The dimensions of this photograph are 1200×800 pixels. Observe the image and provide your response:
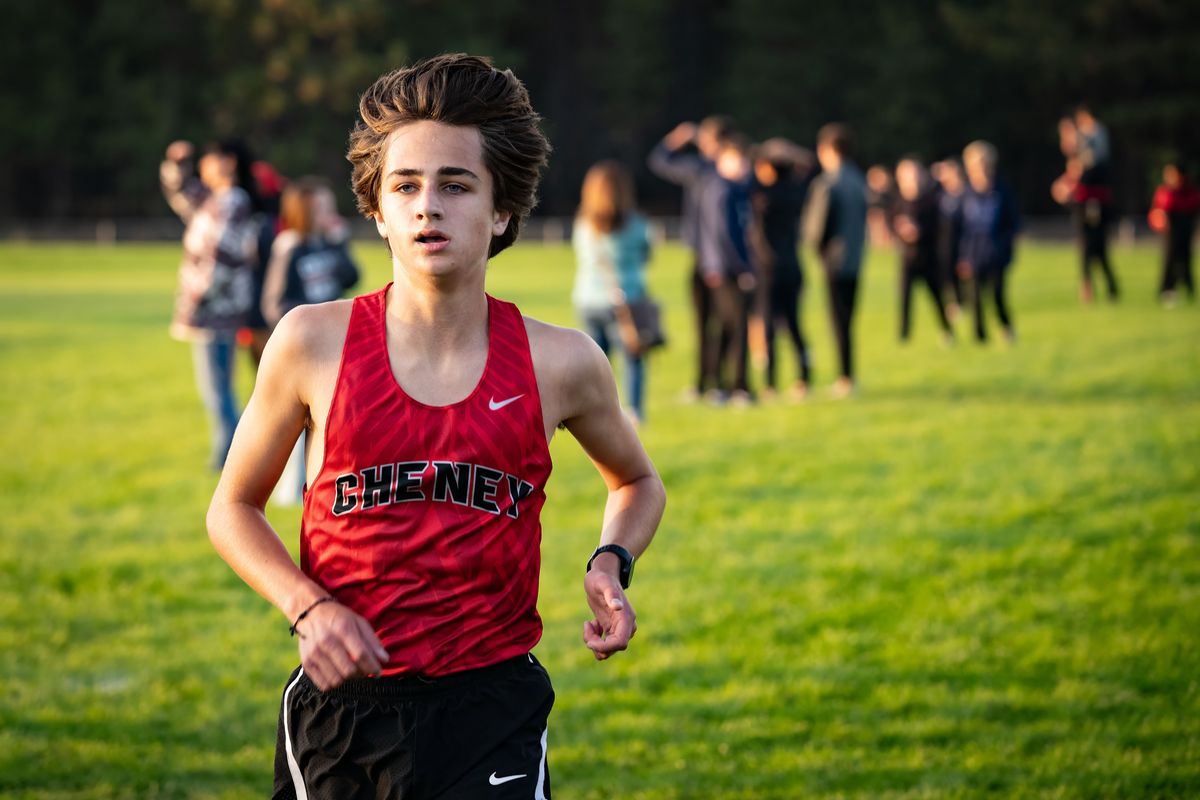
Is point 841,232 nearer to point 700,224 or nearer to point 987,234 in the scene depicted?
point 700,224

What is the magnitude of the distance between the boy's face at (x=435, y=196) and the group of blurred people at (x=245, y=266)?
672 cm

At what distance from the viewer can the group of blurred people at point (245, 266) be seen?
31.4 ft

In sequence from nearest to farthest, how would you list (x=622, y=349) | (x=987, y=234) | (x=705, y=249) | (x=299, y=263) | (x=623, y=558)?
1. (x=623, y=558)
2. (x=299, y=263)
3. (x=622, y=349)
4. (x=705, y=249)
5. (x=987, y=234)

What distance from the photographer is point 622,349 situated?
488 inches

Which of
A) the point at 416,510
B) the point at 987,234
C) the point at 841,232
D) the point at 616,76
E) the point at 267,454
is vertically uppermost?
the point at 616,76

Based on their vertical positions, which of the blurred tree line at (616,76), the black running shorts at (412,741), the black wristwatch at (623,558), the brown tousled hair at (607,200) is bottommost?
the black running shorts at (412,741)

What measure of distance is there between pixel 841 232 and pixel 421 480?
11.5 metres

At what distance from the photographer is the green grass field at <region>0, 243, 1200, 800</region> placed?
5293mm

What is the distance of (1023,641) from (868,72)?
58.4m

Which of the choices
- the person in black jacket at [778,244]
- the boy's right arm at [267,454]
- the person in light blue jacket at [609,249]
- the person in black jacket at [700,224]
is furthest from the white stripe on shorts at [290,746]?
the person in black jacket at [778,244]

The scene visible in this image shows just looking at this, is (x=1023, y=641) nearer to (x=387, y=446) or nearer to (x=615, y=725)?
(x=615, y=725)

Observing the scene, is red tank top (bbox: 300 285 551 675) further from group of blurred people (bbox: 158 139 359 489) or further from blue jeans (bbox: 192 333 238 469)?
blue jeans (bbox: 192 333 238 469)

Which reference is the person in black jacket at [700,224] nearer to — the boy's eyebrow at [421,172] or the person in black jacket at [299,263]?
the person in black jacket at [299,263]

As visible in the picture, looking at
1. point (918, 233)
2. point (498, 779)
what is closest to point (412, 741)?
point (498, 779)
